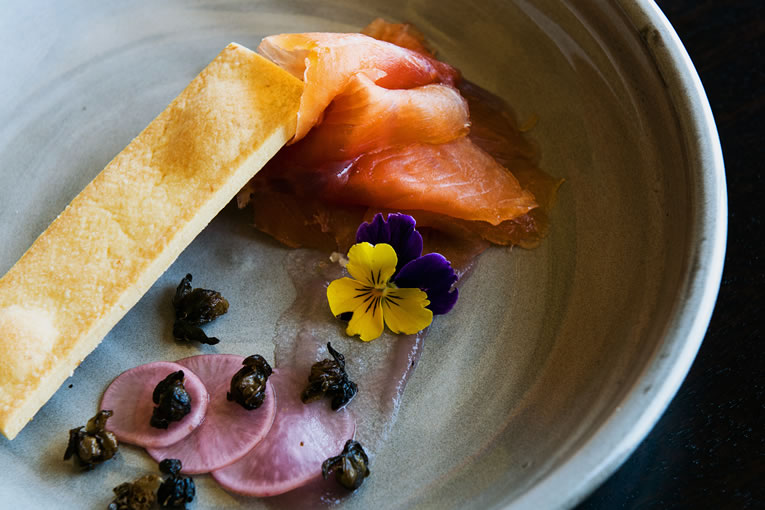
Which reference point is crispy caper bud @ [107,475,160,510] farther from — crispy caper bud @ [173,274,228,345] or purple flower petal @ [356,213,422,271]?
purple flower petal @ [356,213,422,271]

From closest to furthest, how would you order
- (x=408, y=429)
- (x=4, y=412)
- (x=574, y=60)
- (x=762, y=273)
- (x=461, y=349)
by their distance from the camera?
(x=4, y=412) → (x=408, y=429) → (x=461, y=349) → (x=762, y=273) → (x=574, y=60)

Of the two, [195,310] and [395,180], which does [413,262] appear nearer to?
[395,180]

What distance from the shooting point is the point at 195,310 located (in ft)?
5.64

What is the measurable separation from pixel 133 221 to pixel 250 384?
1.53 ft

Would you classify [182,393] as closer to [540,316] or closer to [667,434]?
[540,316]

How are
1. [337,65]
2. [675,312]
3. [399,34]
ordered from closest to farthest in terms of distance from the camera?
1. [675,312]
2. [337,65]
3. [399,34]

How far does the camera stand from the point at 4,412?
1486mm

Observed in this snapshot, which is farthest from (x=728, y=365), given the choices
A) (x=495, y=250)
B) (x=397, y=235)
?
(x=397, y=235)

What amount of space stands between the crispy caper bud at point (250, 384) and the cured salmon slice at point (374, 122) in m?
0.56

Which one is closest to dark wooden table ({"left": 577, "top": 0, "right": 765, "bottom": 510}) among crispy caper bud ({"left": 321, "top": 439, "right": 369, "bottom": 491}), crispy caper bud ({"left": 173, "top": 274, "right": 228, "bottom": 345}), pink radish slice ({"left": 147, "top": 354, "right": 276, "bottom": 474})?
crispy caper bud ({"left": 321, "top": 439, "right": 369, "bottom": 491})

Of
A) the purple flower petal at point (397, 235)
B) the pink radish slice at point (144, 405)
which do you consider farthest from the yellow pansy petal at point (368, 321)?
the pink radish slice at point (144, 405)

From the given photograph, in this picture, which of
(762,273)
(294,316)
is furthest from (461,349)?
(762,273)

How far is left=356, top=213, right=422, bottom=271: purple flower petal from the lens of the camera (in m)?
1.71

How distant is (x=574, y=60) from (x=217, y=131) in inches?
38.6
